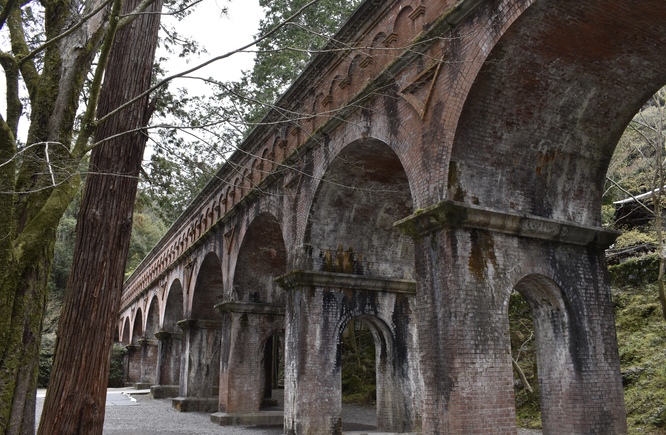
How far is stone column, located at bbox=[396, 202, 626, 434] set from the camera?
22.6 feet

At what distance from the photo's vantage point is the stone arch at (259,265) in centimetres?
1577

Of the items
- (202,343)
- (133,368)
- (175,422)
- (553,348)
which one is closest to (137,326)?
(133,368)

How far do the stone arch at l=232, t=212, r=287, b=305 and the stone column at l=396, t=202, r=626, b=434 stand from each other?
27.6ft

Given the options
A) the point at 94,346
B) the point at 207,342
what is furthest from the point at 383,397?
the point at 207,342

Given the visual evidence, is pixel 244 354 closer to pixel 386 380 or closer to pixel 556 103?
pixel 386 380

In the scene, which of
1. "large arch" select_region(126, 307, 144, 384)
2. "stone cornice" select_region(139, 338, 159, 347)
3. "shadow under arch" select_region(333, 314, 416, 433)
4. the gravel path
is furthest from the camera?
"large arch" select_region(126, 307, 144, 384)

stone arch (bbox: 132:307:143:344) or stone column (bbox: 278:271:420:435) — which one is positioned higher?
stone arch (bbox: 132:307:143:344)

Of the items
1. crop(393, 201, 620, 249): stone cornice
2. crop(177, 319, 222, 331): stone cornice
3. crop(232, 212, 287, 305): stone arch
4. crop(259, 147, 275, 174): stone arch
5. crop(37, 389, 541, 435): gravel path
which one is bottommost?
crop(37, 389, 541, 435): gravel path

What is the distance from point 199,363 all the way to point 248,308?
5069 mm

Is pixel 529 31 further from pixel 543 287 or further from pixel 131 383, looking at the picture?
pixel 131 383

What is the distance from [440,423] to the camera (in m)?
6.80

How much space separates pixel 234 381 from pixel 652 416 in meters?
10.1

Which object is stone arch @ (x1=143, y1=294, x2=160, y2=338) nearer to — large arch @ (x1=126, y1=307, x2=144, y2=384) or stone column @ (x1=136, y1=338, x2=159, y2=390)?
stone column @ (x1=136, y1=338, x2=159, y2=390)

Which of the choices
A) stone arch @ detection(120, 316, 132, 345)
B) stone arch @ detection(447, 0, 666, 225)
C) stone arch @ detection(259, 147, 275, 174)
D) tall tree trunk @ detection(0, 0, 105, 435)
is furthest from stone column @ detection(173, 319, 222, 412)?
stone arch @ detection(120, 316, 132, 345)
